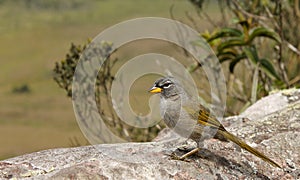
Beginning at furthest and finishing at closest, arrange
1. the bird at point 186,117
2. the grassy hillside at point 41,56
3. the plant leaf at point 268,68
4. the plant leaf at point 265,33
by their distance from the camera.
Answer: the grassy hillside at point 41,56 → the plant leaf at point 268,68 → the plant leaf at point 265,33 → the bird at point 186,117

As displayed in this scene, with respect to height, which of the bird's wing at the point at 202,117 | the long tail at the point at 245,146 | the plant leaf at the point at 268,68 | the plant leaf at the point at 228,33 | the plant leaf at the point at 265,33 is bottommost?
the long tail at the point at 245,146

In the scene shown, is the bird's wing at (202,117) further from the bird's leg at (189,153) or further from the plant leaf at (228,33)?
the plant leaf at (228,33)

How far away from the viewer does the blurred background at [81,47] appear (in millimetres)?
8273

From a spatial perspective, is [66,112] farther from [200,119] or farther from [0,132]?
[200,119]

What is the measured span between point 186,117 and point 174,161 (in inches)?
29.8

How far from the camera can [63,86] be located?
28.1 feet

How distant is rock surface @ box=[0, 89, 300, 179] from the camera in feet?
13.2

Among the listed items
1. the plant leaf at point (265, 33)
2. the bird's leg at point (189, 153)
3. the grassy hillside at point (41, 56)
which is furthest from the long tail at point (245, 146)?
the grassy hillside at point (41, 56)

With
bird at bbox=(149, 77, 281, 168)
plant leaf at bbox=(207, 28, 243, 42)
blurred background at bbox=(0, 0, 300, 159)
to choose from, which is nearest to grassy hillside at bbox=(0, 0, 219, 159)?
blurred background at bbox=(0, 0, 300, 159)

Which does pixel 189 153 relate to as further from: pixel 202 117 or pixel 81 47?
pixel 81 47

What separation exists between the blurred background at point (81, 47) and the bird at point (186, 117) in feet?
8.64

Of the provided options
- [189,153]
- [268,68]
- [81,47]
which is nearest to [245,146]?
[189,153]

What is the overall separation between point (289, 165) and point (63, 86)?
474cm

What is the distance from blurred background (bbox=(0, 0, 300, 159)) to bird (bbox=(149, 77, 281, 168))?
2634 millimetres
